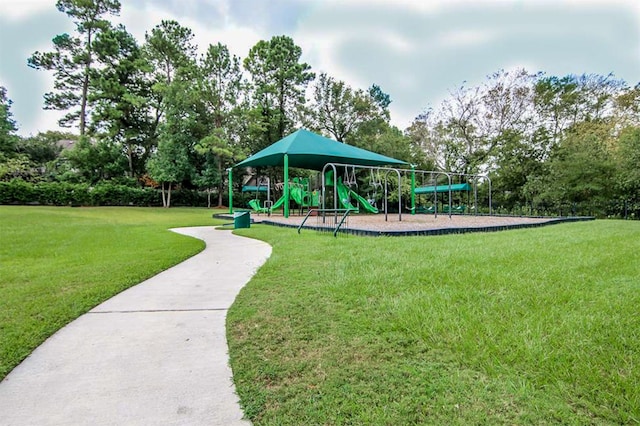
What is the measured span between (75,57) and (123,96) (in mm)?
4654

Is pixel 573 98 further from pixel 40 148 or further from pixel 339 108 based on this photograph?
pixel 40 148

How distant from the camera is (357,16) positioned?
10.2 metres

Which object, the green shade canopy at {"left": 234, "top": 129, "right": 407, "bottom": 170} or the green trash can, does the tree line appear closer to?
the green shade canopy at {"left": 234, "top": 129, "right": 407, "bottom": 170}

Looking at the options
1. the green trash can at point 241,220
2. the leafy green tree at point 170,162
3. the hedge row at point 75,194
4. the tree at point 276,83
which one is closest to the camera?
the green trash can at point 241,220

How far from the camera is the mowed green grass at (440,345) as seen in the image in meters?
1.44

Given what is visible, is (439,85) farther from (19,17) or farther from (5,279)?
(5,279)

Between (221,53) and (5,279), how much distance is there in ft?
79.4

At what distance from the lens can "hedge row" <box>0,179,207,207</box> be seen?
19125mm

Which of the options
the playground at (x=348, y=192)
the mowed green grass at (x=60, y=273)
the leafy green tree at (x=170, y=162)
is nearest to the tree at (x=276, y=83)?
the leafy green tree at (x=170, y=162)

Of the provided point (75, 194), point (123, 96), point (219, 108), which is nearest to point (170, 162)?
point (219, 108)

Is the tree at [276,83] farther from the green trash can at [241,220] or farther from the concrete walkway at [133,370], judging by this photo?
the concrete walkway at [133,370]

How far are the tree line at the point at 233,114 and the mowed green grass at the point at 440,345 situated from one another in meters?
15.8

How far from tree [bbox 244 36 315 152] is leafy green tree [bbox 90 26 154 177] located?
7929 millimetres

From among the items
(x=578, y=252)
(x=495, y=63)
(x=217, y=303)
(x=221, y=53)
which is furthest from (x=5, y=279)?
(x=221, y=53)
